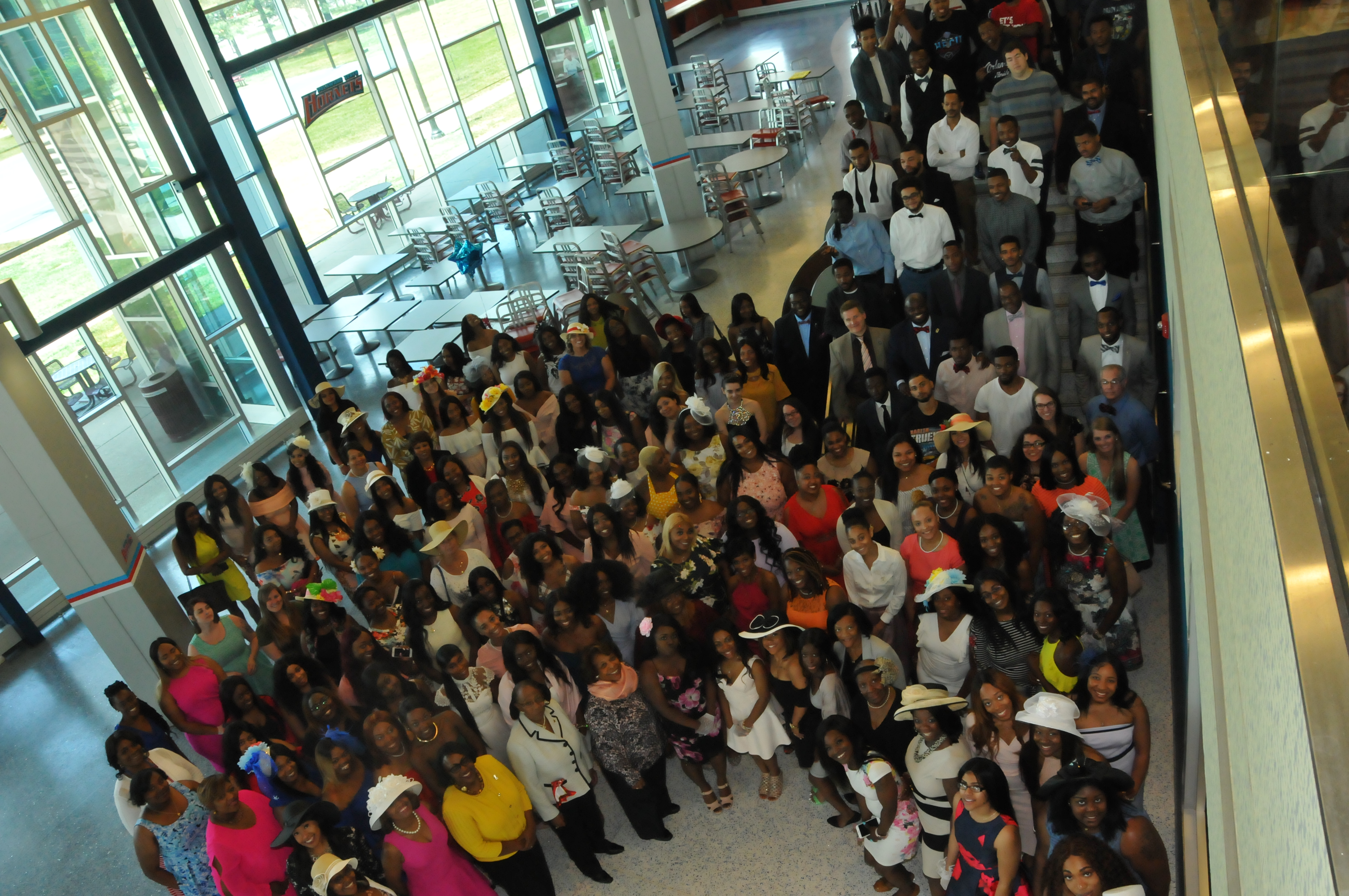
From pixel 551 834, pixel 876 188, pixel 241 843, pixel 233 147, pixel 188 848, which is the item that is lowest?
pixel 551 834

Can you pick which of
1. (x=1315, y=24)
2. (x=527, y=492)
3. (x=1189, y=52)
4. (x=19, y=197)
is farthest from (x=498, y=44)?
(x=1315, y=24)

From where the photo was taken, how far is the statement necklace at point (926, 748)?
4.24m

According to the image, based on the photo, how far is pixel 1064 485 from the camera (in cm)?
517

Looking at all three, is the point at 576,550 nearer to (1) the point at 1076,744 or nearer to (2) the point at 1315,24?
(1) the point at 1076,744

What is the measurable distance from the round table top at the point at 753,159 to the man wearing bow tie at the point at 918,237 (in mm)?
6379

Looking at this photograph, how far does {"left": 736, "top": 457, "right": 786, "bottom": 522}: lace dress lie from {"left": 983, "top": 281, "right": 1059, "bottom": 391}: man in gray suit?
164cm

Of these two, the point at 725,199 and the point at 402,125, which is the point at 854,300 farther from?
the point at 402,125

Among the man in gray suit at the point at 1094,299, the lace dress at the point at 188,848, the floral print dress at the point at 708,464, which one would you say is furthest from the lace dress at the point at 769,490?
the lace dress at the point at 188,848

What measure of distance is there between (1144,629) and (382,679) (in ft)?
13.7

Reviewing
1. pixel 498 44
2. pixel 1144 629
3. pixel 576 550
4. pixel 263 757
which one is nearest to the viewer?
pixel 263 757

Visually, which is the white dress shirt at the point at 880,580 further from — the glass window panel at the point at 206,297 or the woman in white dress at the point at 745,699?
the glass window panel at the point at 206,297

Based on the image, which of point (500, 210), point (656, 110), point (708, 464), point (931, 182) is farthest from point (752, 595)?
point (500, 210)

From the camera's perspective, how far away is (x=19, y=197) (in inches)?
379

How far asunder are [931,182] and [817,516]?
10.9ft
